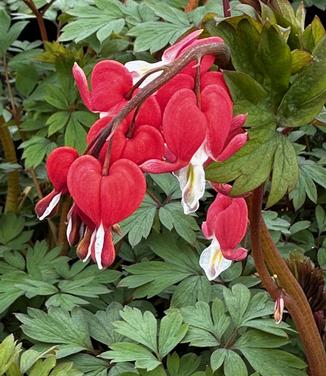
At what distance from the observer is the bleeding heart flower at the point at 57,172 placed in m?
0.62

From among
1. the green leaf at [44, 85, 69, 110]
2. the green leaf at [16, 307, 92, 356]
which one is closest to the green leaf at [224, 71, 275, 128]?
the green leaf at [16, 307, 92, 356]

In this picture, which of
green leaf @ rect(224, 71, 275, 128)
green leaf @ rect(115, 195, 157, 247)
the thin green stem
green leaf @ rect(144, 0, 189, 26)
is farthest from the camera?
the thin green stem

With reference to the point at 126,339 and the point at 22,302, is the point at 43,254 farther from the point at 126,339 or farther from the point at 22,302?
the point at 126,339

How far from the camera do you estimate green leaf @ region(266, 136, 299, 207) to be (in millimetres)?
714

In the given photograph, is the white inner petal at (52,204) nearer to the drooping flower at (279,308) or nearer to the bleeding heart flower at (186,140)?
the bleeding heart flower at (186,140)

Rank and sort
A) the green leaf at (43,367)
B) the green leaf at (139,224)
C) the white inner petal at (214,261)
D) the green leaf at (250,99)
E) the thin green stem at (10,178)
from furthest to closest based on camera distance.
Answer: the thin green stem at (10,178), the green leaf at (139,224), the green leaf at (43,367), the white inner petal at (214,261), the green leaf at (250,99)

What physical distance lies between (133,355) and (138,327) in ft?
0.17

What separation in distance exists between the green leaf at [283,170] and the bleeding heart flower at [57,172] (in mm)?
205

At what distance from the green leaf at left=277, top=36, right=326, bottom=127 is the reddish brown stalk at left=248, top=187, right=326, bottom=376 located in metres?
0.10

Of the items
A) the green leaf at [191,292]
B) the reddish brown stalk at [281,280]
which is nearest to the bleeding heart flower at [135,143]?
the reddish brown stalk at [281,280]

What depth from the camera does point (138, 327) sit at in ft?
3.42

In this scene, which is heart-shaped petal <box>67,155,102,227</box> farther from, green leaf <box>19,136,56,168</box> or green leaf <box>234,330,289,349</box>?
green leaf <box>19,136,56,168</box>

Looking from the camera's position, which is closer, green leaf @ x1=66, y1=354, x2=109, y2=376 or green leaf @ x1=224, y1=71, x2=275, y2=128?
green leaf @ x1=224, y1=71, x2=275, y2=128

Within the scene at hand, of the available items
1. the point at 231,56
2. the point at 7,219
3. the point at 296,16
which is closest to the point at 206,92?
the point at 231,56
